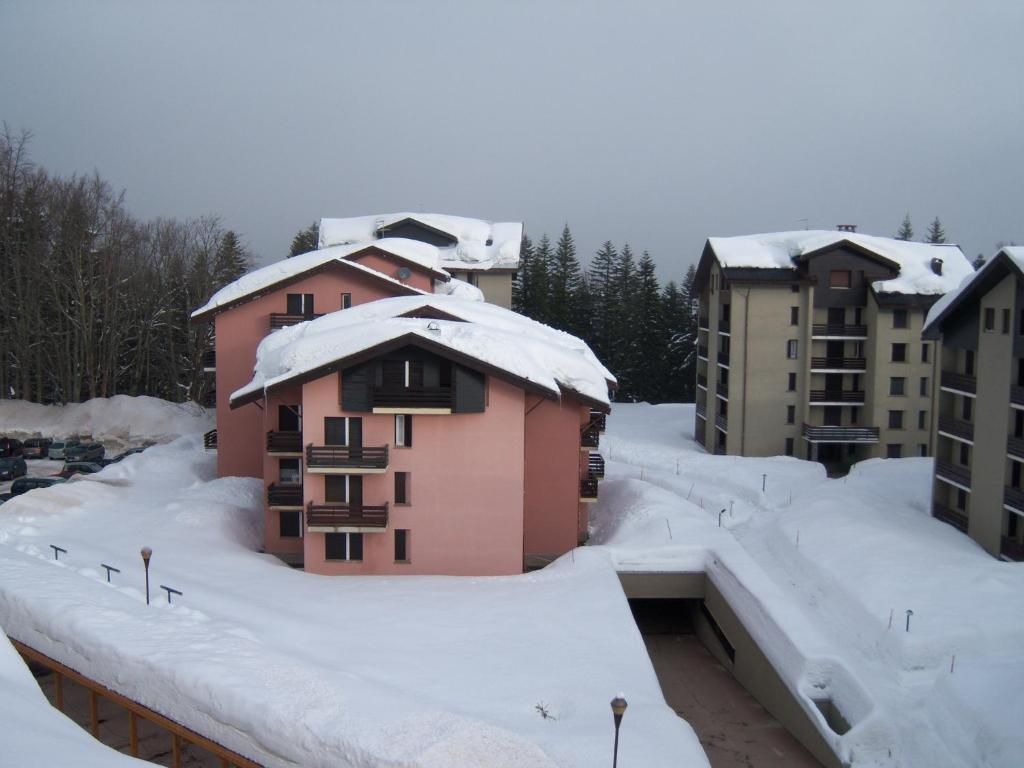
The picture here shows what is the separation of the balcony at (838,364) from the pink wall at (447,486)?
23.5m

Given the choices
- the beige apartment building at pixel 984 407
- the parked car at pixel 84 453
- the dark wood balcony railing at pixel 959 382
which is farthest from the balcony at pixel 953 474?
the parked car at pixel 84 453

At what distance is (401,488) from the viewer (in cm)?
2695

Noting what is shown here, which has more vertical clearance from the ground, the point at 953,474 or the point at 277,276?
the point at 277,276

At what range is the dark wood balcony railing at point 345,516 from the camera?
26234 millimetres

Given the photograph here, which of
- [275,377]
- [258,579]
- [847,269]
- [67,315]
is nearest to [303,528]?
[258,579]

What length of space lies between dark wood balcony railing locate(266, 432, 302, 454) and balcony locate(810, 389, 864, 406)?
2731cm

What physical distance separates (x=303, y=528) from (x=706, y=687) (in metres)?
13.2

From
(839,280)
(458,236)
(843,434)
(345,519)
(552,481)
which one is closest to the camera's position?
(345,519)

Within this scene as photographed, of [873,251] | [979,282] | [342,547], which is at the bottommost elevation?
[342,547]

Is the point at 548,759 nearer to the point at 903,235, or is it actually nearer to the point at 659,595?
the point at 659,595

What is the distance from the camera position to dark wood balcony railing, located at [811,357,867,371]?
44.6 metres

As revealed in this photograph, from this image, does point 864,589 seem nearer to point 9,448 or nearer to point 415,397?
point 415,397

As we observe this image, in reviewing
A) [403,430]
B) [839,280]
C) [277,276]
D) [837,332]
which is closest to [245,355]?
[277,276]

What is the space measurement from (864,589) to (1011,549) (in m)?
5.66
